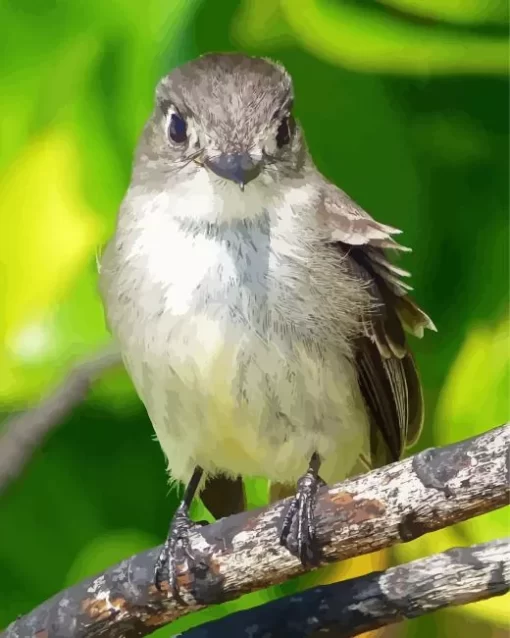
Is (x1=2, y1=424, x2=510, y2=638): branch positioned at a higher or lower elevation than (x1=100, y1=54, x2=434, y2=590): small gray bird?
lower

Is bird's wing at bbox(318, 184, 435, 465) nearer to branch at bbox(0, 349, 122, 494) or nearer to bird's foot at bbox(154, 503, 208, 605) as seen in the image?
bird's foot at bbox(154, 503, 208, 605)

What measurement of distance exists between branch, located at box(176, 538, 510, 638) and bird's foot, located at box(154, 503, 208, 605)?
6 cm

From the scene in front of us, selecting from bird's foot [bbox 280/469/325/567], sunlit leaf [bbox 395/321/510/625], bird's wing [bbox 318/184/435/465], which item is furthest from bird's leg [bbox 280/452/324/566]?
sunlit leaf [bbox 395/321/510/625]

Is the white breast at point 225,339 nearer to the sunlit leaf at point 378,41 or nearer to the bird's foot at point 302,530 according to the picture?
the bird's foot at point 302,530

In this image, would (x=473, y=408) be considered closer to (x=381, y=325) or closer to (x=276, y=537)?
(x=381, y=325)

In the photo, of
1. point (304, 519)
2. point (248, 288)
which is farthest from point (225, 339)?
point (304, 519)

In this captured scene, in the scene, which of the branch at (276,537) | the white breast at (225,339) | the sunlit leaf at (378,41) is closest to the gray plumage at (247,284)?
the white breast at (225,339)

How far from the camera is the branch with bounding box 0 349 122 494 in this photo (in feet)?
3.76

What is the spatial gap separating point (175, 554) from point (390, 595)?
194mm

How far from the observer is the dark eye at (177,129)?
810 millimetres

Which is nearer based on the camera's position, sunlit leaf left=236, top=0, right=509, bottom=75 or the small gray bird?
the small gray bird

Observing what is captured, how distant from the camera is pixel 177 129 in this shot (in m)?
0.82

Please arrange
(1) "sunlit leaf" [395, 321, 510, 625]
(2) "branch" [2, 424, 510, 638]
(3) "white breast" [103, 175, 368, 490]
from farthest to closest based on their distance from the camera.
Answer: (1) "sunlit leaf" [395, 321, 510, 625] < (3) "white breast" [103, 175, 368, 490] < (2) "branch" [2, 424, 510, 638]

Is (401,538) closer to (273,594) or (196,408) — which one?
(196,408)
